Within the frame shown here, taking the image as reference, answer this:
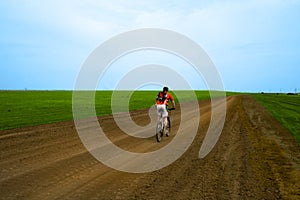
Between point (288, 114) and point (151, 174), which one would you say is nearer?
point (151, 174)

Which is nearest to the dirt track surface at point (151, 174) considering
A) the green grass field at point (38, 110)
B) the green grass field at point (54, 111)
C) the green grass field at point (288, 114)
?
the green grass field at point (288, 114)

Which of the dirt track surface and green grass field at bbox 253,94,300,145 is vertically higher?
green grass field at bbox 253,94,300,145

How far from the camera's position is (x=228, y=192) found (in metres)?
7.53

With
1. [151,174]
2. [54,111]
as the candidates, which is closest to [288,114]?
[54,111]

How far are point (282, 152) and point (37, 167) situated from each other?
8439mm

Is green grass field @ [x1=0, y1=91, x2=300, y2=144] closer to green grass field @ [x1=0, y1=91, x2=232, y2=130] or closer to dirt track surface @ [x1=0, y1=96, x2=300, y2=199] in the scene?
green grass field @ [x1=0, y1=91, x2=232, y2=130]

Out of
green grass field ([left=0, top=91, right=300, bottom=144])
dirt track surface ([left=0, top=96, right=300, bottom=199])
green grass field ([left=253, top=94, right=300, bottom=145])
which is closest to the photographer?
dirt track surface ([left=0, top=96, right=300, bottom=199])

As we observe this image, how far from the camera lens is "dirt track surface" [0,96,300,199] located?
740 centimetres

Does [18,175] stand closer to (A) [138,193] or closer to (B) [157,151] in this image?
(A) [138,193]

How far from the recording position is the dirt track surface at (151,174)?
7398 mm

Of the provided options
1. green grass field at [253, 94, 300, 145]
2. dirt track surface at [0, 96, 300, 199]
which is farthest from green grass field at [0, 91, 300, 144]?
dirt track surface at [0, 96, 300, 199]

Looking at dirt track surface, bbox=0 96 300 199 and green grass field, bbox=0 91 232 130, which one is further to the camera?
green grass field, bbox=0 91 232 130

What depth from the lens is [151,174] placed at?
908cm

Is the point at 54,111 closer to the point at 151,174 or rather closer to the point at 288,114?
the point at 288,114
